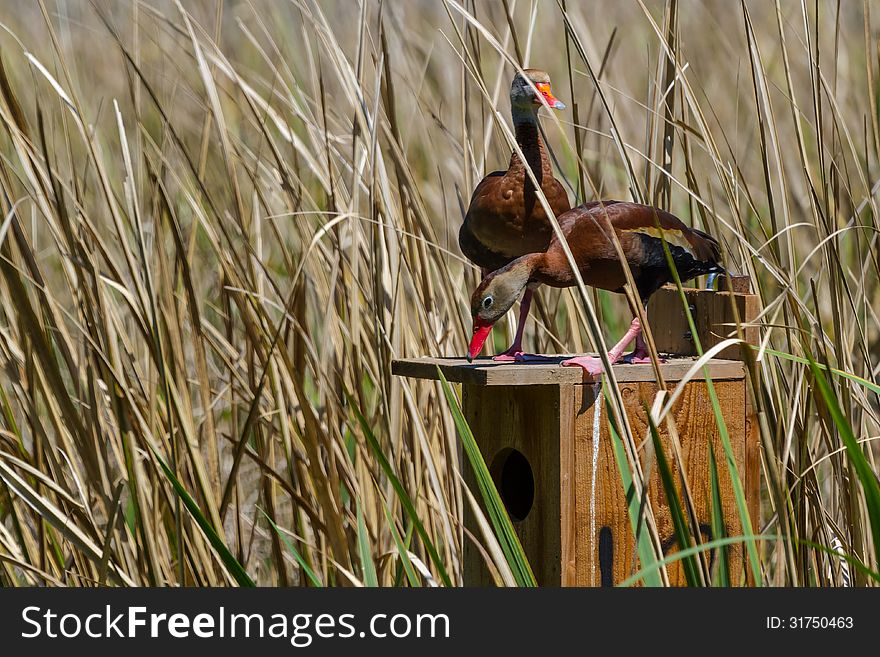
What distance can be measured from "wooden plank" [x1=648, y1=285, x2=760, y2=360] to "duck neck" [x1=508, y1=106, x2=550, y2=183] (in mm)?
330

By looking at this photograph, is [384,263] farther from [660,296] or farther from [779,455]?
[779,455]

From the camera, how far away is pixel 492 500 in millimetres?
1354

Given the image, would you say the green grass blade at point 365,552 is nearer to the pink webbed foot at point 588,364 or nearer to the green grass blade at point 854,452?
the pink webbed foot at point 588,364

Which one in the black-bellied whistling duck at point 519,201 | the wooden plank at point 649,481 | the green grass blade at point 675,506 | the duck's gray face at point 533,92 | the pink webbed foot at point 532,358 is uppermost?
the duck's gray face at point 533,92

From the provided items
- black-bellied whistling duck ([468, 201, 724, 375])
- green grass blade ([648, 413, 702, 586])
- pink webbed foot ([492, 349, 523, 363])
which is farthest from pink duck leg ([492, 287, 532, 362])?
green grass blade ([648, 413, 702, 586])

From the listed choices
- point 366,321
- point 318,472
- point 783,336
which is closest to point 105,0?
point 366,321

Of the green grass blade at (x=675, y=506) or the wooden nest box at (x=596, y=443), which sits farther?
the wooden nest box at (x=596, y=443)

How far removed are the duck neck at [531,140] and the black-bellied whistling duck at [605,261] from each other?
0.08m

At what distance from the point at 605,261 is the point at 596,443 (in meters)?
0.25

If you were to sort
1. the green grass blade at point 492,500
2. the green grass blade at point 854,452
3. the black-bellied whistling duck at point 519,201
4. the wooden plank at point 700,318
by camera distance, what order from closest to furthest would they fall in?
the green grass blade at point 854,452 → the green grass blade at point 492,500 → the black-bellied whistling duck at point 519,201 → the wooden plank at point 700,318

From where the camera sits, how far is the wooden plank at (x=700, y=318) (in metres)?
1.66

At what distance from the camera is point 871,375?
5.80 ft

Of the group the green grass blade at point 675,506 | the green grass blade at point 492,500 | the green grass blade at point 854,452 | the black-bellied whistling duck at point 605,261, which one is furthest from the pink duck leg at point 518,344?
the green grass blade at point 854,452

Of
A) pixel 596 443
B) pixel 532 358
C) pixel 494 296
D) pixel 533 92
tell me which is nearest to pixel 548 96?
pixel 533 92
